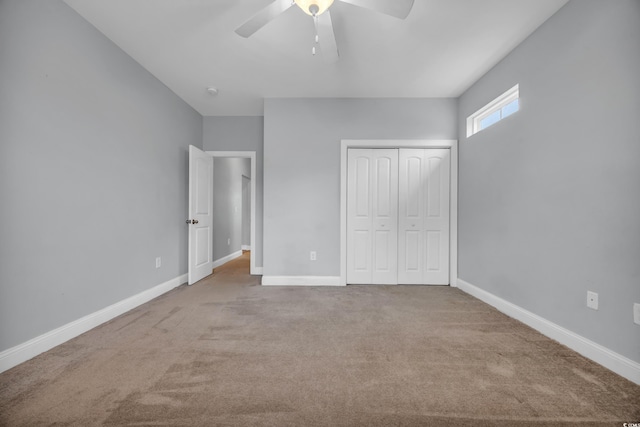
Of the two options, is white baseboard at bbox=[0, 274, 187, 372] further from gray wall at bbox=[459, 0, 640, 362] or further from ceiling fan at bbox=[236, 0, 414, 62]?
gray wall at bbox=[459, 0, 640, 362]

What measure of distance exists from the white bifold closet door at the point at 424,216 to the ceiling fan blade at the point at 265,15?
2.25 metres

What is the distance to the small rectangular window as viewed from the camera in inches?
92.2

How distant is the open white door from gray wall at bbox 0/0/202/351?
46 cm

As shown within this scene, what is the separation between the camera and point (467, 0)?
1.75 meters

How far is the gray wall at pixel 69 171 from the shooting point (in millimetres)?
1499

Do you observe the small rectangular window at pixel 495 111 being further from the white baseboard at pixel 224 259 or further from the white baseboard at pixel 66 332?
the white baseboard at pixel 224 259

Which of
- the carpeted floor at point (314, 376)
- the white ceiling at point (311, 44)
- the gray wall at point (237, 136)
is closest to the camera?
the carpeted floor at point (314, 376)

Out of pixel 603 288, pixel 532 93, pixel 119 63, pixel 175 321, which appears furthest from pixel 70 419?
pixel 532 93

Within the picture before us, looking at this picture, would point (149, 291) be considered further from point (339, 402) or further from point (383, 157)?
point (383, 157)

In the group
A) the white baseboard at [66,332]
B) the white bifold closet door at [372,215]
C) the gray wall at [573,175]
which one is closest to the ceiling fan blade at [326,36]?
the white bifold closet door at [372,215]

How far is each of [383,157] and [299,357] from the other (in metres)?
2.63

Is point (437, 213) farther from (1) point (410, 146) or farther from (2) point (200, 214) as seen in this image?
(2) point (200, 214)

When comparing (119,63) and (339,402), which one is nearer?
(339,402)

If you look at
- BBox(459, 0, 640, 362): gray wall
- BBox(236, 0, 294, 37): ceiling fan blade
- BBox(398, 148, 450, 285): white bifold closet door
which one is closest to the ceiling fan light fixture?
BBox(236, 0, 294, 37): ceiling fan blade
